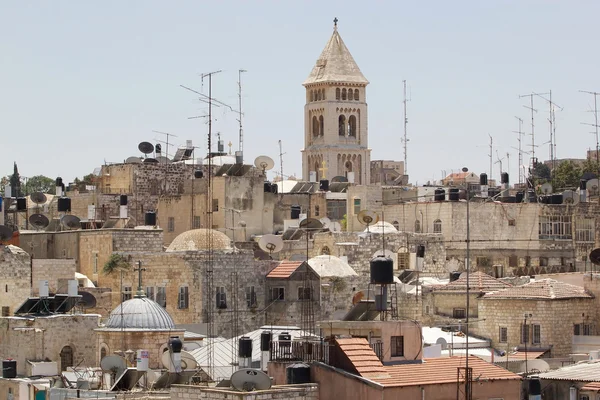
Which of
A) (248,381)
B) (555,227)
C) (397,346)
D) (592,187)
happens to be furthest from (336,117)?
(248,381)

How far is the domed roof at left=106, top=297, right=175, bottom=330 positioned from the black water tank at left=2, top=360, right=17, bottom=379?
254 centimetres

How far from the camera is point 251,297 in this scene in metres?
53.2

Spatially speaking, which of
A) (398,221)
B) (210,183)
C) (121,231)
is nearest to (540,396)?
(121,231)

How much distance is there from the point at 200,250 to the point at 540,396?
16.7m

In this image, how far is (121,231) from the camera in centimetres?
5491

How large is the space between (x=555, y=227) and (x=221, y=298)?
2398 centimetres

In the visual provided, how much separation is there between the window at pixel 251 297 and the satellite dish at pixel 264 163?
57.7 ft

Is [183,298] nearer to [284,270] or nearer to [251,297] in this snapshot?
[251,297]

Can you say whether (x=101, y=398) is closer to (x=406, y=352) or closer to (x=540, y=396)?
(x=406, y=352)

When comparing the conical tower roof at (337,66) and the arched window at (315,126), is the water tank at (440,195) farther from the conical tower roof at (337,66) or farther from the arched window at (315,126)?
the arched window at (315,126)

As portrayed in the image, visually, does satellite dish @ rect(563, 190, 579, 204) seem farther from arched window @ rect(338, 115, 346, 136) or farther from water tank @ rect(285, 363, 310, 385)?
water tank @ rect(285, 363, 310, 385)

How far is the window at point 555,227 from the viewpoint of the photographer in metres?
73.1

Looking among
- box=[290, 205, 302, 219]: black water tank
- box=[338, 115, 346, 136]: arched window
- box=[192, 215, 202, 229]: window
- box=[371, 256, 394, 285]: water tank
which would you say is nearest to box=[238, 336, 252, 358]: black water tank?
box=[371, 256, 394, 285]: water tank

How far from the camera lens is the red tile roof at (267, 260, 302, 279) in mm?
53312
